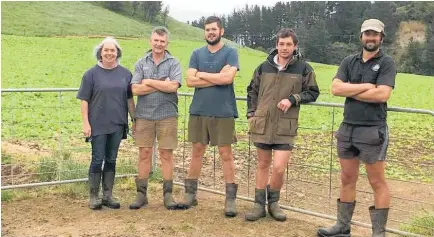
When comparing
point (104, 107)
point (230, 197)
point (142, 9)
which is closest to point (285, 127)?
point (230, 197)

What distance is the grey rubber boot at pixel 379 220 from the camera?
14.4ft

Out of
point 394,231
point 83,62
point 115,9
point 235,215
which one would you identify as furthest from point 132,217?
point 115,9

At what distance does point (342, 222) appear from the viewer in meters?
4.67

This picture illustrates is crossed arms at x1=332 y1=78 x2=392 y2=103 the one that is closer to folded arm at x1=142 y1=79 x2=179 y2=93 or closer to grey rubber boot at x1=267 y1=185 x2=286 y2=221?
grey rubber boot at x1=267 y1=185 x2=286 y2=221

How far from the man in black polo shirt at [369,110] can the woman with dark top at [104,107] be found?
226 cm

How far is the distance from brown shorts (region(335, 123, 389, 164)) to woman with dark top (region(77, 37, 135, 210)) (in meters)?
2.35

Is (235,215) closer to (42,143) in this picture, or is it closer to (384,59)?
(384,59)

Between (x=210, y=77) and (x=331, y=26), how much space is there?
67.7 metres

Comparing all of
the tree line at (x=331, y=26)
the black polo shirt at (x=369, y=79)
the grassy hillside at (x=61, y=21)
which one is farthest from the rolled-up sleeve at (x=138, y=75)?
the tree line at (x=331, y=26)

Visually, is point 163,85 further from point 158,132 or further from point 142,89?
point 158,132

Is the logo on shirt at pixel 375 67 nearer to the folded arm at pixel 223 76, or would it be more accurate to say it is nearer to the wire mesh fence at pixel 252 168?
the wire mesh fence at pixel 252 168

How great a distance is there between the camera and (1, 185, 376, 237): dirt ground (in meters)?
4.76

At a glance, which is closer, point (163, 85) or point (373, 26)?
point (373, 26)

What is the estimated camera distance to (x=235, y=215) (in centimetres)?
526
